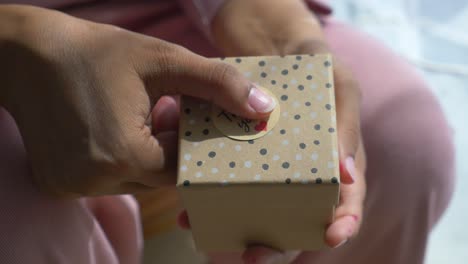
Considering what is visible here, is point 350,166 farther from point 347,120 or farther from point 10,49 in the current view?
point 10,49

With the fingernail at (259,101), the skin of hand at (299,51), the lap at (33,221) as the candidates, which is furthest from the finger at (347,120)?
the lap at (33,221)

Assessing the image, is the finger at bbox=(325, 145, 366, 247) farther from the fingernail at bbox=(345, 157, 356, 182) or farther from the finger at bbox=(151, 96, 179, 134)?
the finger at bbox=(151, 96, 179, 134)

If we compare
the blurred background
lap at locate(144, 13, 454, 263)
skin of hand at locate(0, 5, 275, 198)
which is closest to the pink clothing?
lap at locate(144, 13, 454, 263)

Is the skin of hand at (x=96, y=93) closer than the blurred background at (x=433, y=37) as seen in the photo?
Yes

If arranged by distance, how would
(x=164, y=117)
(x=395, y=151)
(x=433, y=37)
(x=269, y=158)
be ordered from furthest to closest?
(x=433, y=37) < (x=395, y=151) < (x=164, y=117) < (x=269, y=158)

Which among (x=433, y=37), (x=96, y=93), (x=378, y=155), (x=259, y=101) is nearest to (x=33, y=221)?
(x=96, y=93)

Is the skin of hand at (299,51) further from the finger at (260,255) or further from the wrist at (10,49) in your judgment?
the wrist at (10,49)
